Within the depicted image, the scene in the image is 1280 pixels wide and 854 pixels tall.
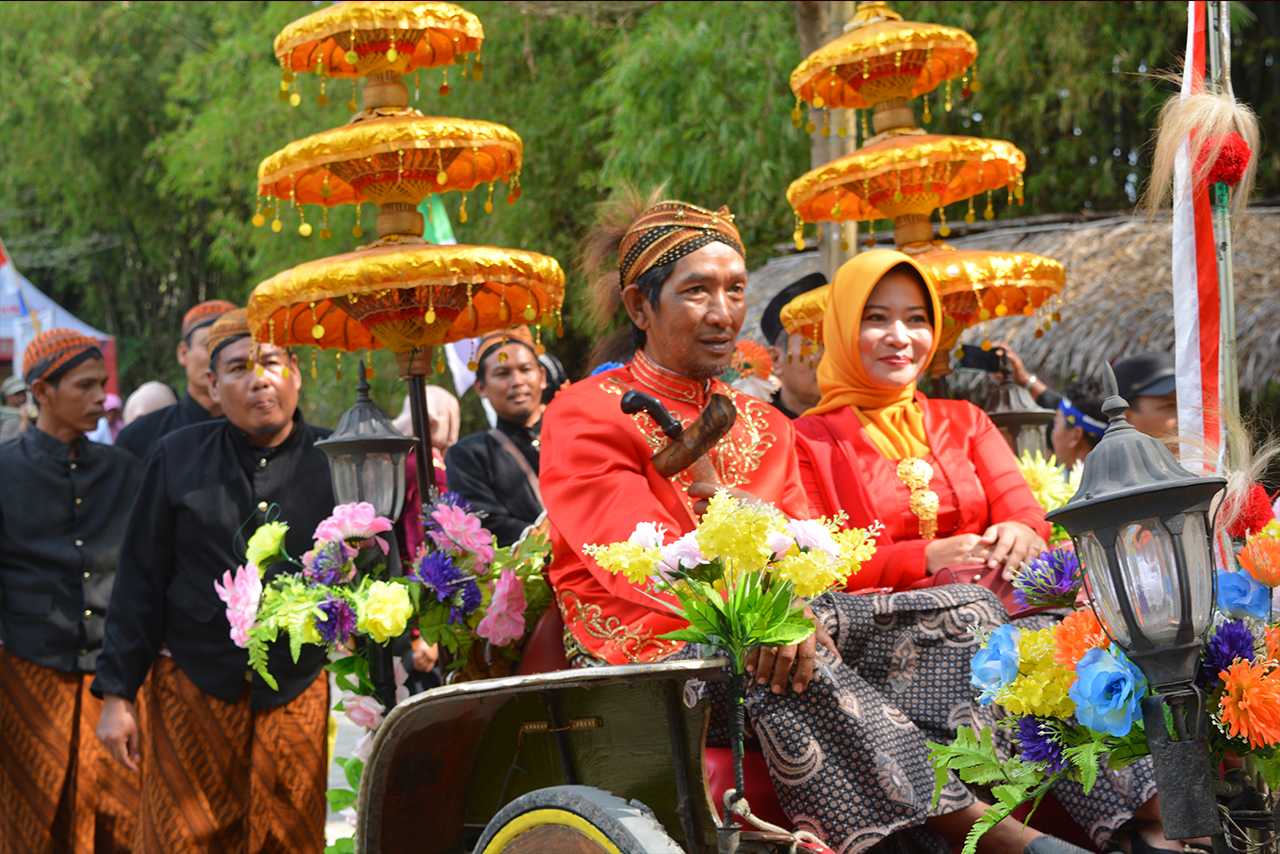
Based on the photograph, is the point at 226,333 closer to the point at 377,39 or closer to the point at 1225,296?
the point at 377,39

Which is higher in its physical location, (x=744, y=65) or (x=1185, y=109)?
(x=744, y=65)

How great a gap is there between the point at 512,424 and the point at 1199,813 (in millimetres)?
4899

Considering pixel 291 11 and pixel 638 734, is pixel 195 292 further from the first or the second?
pixel 638 734

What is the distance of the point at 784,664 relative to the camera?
3518mm

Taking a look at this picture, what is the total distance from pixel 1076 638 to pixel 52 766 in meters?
4.71

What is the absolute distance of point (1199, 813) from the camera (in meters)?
2.69

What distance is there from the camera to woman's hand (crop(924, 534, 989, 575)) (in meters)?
4.34

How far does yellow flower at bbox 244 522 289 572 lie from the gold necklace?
6.39 feet

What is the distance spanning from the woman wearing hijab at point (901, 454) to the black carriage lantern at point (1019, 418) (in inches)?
56.0

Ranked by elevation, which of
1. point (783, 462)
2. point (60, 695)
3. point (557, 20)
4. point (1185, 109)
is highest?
point (557, 20)

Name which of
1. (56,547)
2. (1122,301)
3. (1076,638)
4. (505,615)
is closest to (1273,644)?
(1076,638)

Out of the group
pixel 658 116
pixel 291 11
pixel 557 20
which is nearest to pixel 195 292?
pixel 291 11

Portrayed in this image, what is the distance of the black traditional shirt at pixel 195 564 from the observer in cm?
554

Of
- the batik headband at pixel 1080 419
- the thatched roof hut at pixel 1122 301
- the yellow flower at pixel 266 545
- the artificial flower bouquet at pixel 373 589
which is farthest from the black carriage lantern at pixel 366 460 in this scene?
the thatched roof hut at pixel 1122 301
